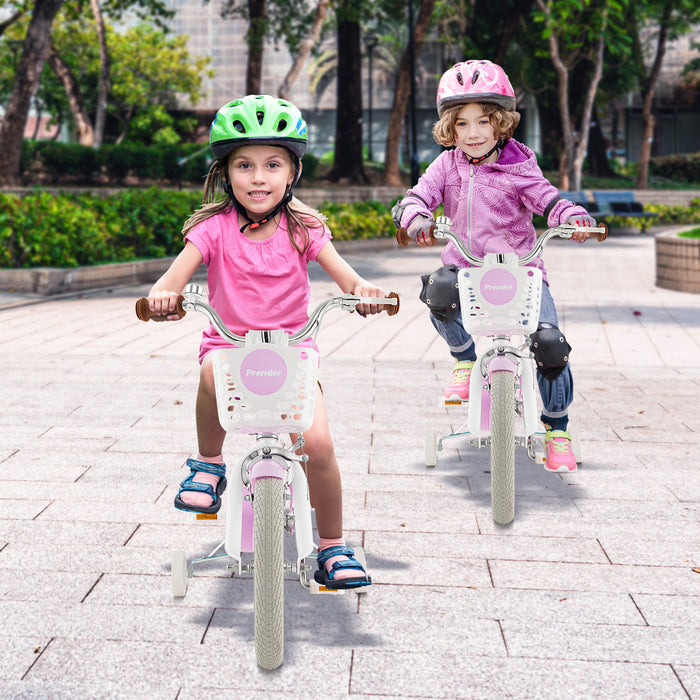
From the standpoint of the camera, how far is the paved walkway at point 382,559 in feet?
9.69

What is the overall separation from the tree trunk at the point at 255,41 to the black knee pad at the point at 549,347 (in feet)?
68.7

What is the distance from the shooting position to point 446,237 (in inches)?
178

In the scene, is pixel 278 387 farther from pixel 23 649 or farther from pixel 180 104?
pixel 180 104

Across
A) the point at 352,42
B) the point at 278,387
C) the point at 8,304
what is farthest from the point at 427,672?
the point at 352,42

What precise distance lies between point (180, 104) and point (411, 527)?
166ft

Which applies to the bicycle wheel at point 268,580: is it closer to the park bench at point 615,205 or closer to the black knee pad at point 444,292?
the black knee pad at point 444,292

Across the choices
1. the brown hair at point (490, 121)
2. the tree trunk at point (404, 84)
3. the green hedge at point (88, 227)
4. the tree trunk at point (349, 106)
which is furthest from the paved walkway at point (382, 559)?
the tree trunk at point (349, 106)

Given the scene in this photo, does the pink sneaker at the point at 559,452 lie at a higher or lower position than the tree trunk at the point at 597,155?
lower

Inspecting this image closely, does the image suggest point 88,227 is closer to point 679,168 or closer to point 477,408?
point 477,408

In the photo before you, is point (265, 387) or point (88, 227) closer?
point (265, 387)

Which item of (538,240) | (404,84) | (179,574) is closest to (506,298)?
(538,240)

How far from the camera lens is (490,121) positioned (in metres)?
4.64

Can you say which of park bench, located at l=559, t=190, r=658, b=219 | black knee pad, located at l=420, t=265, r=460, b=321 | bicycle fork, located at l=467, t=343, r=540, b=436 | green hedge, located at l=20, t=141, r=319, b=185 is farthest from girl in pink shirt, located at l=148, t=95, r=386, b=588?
green hedge, located at l=20, t=141, r=319, b=185

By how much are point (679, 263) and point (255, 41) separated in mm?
14014
